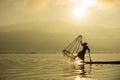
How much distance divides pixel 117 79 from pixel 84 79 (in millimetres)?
2408

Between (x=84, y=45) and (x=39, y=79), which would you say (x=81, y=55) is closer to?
(x=84, y=45)

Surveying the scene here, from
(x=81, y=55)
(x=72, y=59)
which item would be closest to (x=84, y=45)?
(x=81, y=55)

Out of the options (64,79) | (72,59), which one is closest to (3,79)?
(64,79)

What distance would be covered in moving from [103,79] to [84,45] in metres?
18.9

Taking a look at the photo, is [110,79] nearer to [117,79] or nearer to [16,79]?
[117,79]

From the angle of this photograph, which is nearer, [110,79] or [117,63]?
[110,79]

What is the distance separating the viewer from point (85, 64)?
147 ft

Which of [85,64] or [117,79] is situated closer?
[117,79]

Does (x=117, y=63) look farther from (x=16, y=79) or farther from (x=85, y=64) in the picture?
(x=16, y=79)

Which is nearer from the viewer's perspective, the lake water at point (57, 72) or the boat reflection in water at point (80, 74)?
the boat reflection in water at point (80, 74)

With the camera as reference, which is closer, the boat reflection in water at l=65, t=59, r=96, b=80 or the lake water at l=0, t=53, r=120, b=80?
the boat reflection in water at l=65, t=59, r=96, b=80

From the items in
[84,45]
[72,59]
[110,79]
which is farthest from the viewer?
[72,59]

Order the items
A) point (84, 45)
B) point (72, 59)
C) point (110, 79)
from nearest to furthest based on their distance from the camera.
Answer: point (110, 79) → point (84, 45) → point (72, 59)

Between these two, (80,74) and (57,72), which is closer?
(80,74)
